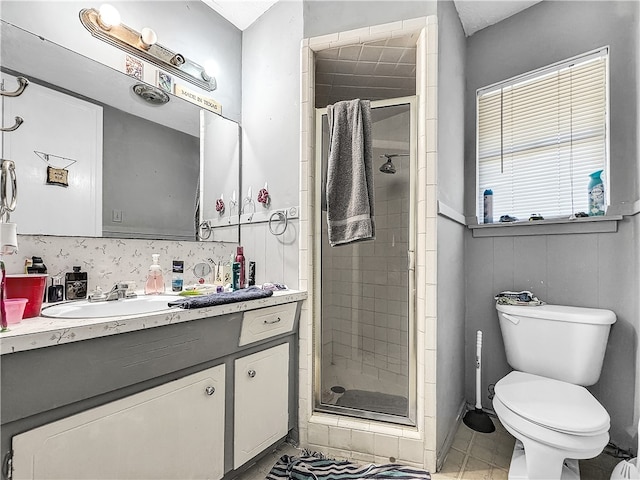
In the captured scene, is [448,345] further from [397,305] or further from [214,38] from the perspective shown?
[214,38]

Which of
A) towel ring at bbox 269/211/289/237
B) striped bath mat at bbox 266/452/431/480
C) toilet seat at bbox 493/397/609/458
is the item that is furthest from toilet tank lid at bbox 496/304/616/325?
towel ring at bbox 269/211/289/237

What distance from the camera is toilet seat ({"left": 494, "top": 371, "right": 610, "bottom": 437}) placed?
1.23 m

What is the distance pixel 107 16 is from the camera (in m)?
1.49

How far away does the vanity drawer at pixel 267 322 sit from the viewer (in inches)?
55.8

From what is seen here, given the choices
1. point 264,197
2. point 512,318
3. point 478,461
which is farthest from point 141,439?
point 512,318

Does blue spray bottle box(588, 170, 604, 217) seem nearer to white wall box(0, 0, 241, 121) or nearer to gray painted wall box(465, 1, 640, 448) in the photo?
gray painted wall box(465, 1, 640, 448)

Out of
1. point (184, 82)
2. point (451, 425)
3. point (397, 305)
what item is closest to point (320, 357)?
point (397, 305)

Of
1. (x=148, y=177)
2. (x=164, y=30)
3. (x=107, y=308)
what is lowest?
(x=107, y=308)

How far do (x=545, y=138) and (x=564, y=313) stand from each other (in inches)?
41.2

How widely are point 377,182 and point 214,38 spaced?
1358mm

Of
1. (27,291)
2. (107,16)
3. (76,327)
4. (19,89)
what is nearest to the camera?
(76,327)

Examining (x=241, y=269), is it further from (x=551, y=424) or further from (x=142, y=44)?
(x=551, y=424)

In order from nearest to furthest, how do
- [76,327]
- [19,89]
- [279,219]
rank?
1. [76,327]
2. [19,89]
3. [279,219]

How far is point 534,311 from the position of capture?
1734mm
